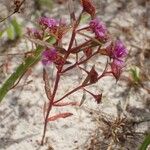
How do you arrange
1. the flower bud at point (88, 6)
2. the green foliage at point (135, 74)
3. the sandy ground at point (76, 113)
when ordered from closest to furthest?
1. the flower bud at point (88, 6)
2. the sandy ground at point (76, 113)
3. the green foliage at point (135, 74)

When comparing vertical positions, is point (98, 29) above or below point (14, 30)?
below

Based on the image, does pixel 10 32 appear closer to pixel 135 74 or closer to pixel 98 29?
pixel 135 74

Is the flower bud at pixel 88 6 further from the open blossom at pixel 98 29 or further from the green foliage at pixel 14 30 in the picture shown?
the green foliage at pixel 14 30

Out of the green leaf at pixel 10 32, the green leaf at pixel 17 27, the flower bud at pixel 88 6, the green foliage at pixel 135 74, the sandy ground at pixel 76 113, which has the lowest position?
the sandy ground at pixel 76 113

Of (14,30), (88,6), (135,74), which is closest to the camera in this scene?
(88,6)

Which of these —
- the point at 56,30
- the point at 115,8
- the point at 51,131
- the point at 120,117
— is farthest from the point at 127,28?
the point at 56,30

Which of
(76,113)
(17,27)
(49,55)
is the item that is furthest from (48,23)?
(17,27)

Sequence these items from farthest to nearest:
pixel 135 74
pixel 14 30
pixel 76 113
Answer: pixel 14 30
pixel 135 74
pixel 76 113

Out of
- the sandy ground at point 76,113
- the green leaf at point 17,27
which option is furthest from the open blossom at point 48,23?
the green leaf at point 17,27

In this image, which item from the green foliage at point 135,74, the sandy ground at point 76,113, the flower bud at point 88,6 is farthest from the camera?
the green foliage at point 135,74
